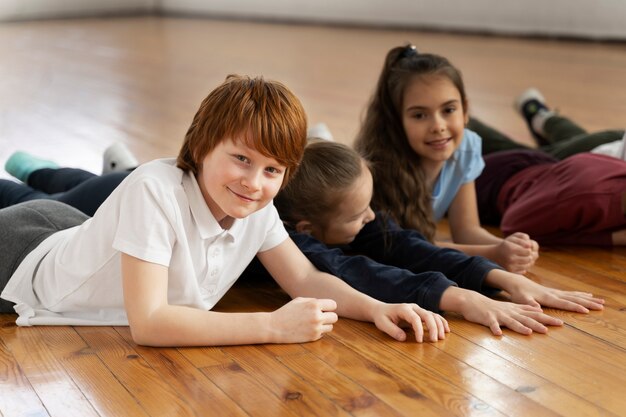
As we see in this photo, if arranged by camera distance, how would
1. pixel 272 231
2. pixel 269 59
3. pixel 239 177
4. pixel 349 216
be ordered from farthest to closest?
pixel 269 59, pixel 349 216, pixel 272 231, pixel 239 177

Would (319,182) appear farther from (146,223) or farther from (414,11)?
(414,11)

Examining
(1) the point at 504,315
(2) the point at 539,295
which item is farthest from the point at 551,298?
(1) the point at 504,315

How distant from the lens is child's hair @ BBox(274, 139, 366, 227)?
6.03ft

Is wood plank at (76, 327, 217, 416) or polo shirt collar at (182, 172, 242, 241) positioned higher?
polo shirt collar at (182, 172, 242, 241)

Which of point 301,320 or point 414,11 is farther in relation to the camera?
point 414,11

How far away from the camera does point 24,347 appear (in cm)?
151

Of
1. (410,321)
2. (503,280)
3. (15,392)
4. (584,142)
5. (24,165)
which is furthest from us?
(584,142)

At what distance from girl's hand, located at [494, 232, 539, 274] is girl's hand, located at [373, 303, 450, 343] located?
399 mm

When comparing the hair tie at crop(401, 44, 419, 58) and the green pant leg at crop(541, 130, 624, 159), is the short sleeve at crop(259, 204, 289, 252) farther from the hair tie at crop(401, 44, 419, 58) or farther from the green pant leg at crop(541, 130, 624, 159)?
the green pant leg at crop(541, 130, 624, 159)

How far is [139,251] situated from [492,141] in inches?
66.1

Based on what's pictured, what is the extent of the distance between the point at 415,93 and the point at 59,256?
3.01 ft

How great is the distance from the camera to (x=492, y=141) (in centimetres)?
286

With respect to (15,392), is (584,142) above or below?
above

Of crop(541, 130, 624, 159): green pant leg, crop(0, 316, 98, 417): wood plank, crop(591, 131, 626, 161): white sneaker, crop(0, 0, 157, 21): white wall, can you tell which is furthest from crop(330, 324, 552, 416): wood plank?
crop(0, 0, 157, 21): white wall
